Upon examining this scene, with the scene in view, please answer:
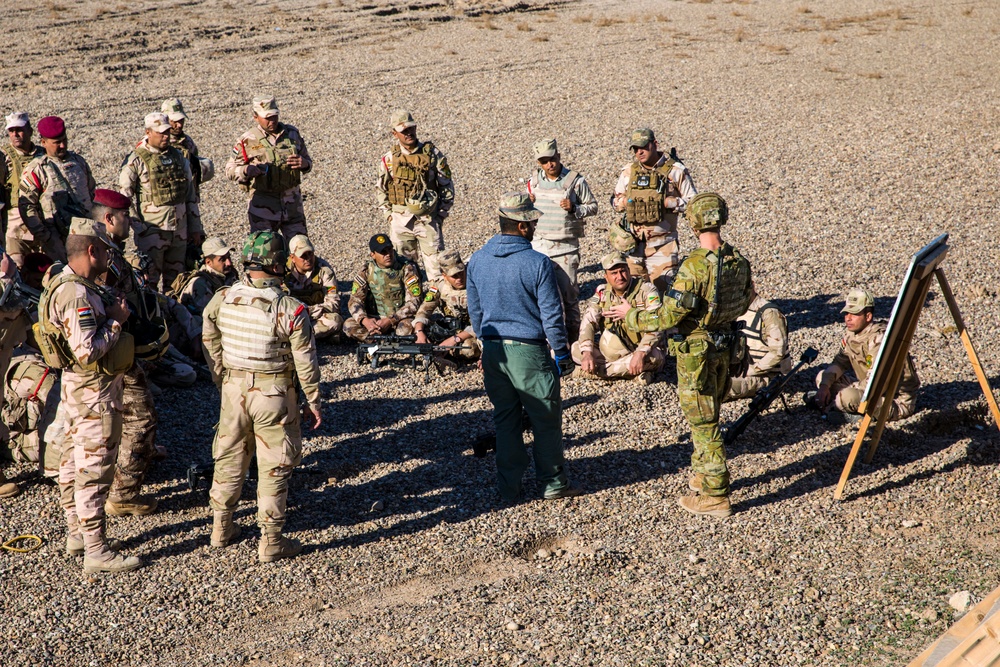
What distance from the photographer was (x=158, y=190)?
9977mm

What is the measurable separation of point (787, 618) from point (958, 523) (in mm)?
1708

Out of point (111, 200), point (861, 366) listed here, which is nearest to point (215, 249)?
point (111, 200)

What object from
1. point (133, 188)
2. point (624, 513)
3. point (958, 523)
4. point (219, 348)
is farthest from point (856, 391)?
point (133, 188)

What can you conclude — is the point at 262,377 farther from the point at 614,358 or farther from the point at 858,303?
the point at 858,303

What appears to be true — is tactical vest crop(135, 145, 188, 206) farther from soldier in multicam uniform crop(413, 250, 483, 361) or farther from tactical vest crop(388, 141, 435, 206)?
soldier in multicam uniform crop(413, 250, 483, 361)

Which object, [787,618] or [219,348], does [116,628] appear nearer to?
[219,348]

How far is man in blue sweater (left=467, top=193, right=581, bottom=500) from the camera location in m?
6.32

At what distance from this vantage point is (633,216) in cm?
986

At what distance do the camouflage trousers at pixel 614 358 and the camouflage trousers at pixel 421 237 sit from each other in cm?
221

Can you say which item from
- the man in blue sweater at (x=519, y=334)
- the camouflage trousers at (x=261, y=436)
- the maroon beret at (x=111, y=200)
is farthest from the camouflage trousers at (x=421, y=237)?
the camouflage trousers at (x=261, y=436)

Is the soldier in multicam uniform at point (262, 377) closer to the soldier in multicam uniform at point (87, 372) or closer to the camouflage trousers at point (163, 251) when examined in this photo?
the soldier in multicam uniform at point (87, 372)

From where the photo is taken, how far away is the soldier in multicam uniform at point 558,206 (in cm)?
959

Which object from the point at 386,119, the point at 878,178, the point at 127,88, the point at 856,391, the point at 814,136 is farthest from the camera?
the point at 127,88

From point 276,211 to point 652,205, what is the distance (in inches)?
157
